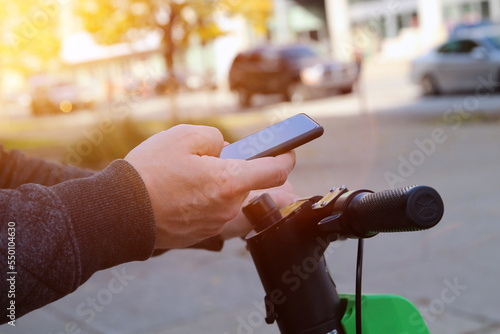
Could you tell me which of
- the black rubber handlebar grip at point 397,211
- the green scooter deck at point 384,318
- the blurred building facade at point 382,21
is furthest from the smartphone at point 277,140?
the blurred building facade at point 382,21

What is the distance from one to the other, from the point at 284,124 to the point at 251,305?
3.16 metres

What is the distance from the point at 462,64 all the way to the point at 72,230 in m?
18.5

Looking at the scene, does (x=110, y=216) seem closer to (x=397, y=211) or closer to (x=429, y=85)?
(x=397, y=211)

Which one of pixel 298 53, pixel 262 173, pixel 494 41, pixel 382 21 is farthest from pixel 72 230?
pixel 382 21

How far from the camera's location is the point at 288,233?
1.22m

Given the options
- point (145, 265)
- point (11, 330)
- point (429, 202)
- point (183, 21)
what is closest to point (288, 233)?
point (429, 202)

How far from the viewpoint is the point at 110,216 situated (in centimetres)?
105

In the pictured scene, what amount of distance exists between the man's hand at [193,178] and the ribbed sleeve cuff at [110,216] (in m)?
0.02

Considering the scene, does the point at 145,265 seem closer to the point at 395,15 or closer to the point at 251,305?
the point at 251,305

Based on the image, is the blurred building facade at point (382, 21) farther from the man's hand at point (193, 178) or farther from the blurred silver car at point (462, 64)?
the man's hand at point (193, 178)

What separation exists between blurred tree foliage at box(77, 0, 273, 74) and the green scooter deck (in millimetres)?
13279

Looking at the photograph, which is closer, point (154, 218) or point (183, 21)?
point (154, 218)

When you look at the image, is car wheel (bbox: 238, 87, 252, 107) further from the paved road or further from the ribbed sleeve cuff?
the ribbed sleeve cuff

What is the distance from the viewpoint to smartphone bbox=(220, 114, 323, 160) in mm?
1176
